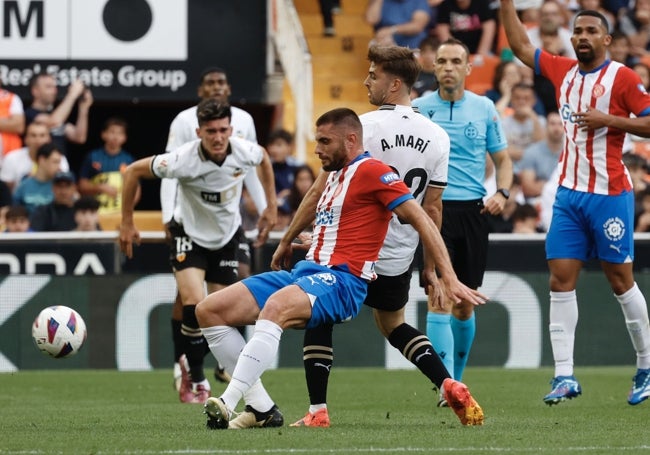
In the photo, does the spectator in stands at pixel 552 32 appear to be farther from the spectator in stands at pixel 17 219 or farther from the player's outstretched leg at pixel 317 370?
the player's outstretched leg at pixel 317 370

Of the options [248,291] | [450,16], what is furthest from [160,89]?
[248,291]

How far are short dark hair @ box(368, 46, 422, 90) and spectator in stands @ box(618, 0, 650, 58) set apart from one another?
11.8 m

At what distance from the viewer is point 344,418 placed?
343 inches

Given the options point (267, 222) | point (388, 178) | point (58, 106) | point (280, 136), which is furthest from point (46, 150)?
point (388, 178)

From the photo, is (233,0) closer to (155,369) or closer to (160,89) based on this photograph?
(160,89)

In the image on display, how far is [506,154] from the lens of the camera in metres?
10.3

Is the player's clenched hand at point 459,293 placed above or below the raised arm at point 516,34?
below

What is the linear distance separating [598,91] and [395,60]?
1.80 meters

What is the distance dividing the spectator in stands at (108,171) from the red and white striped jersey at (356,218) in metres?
8.91

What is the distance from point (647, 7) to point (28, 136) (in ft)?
29.0

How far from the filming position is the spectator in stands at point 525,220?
50.5 feet

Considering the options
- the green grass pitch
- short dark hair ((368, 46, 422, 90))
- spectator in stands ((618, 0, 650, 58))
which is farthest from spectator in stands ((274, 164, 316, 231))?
short dark hair ((368, 46, 422, 90))

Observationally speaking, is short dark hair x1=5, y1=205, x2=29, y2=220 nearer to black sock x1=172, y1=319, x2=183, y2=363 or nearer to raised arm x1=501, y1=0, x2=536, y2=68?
black sock x1=172, y1=319, x2=183, y2=363

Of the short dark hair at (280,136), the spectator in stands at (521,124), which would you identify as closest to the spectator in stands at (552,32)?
the spectator in stands at (521,124)
